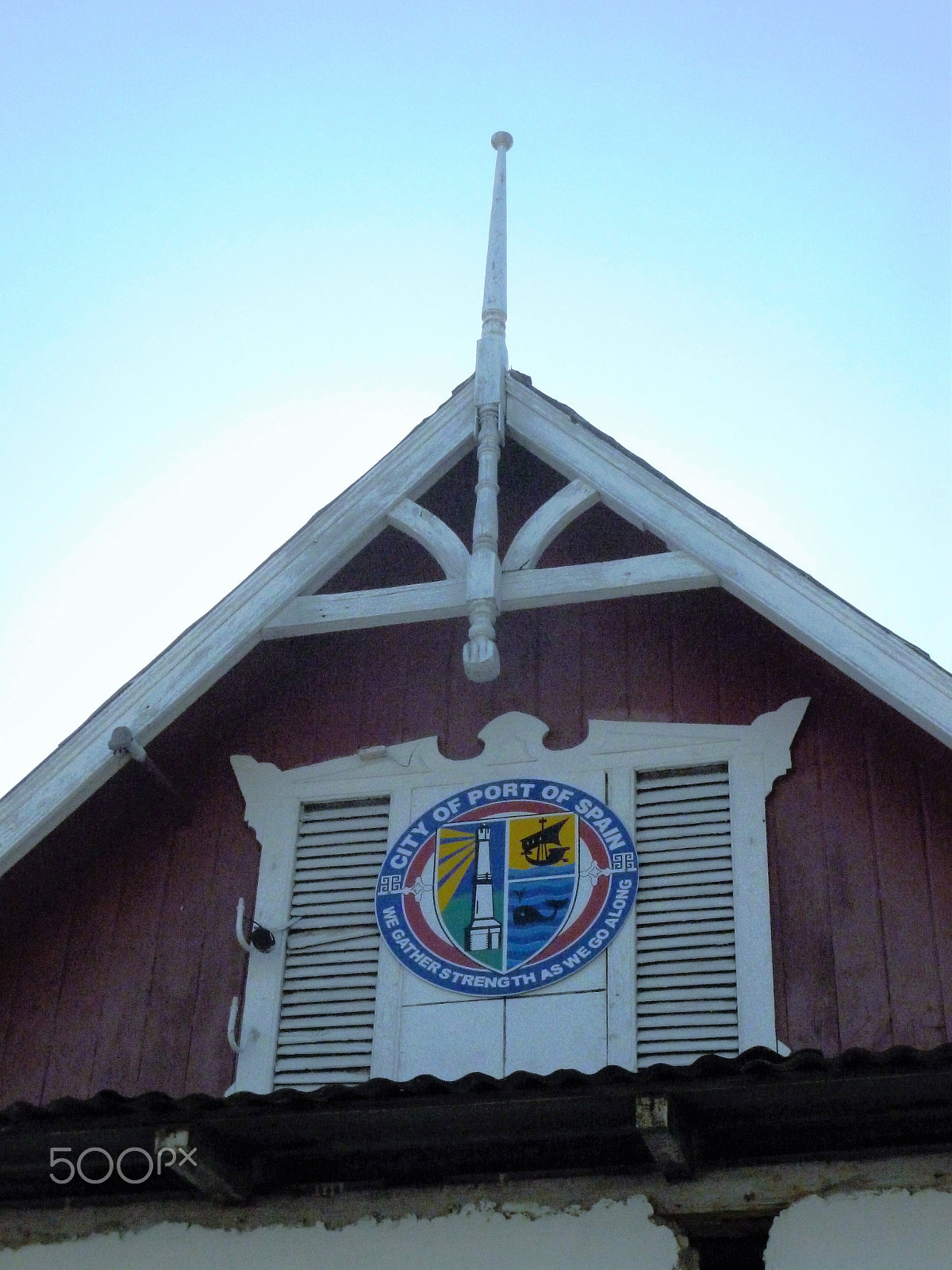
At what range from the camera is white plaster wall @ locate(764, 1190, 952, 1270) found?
238 inches

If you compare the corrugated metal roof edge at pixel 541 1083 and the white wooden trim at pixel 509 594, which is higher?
the white wooden trim at pixel 509 594

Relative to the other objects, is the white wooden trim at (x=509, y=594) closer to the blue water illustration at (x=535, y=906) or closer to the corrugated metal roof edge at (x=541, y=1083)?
the blue water illustration at (x=535, y=906)

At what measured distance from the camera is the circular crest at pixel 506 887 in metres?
8.12

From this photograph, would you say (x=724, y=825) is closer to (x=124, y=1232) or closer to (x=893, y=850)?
(x=893, y=850)

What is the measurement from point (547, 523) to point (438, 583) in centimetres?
64

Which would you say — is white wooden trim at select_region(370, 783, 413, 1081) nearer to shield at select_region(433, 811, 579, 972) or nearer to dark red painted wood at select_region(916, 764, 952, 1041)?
shield at select_region(433, 811, 579, 972)

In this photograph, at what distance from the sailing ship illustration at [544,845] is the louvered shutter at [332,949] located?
2.56 feet

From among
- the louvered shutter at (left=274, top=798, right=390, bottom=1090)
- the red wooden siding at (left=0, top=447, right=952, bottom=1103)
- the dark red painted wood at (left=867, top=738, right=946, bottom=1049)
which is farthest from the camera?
the louvered shutter at (left=274, top=798, right=390, bottom=1090)

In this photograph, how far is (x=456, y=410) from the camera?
9.53 m

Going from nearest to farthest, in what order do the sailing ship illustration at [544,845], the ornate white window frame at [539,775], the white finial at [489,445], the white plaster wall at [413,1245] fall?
the white plaster wall at [413,1245], the ornate white window frame at [539,775], the sailing ship illustration at [544,845], the white finial at [489,445]

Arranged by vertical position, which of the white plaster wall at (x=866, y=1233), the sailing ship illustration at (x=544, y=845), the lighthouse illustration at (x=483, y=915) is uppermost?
the sailing ship illustration at (x=544, y=845)

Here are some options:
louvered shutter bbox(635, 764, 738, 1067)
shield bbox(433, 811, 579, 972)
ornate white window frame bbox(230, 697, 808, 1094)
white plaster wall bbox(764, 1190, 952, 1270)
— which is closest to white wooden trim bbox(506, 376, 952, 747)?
ornate white window frame bbox(230, 697, 808, 1094)

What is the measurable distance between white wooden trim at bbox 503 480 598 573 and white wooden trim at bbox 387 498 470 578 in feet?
0.78

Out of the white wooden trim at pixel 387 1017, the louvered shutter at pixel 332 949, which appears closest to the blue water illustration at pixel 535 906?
the white wooden trim at pixel 387 1017
